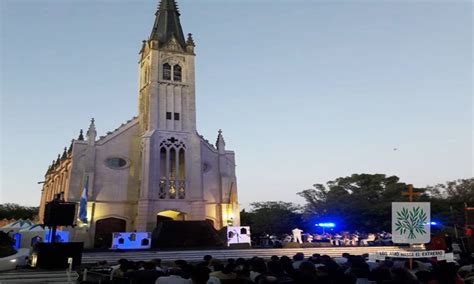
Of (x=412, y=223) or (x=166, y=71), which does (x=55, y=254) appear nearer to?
(x=412, y=223)

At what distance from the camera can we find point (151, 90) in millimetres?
42000

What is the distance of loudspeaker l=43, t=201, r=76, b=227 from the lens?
21844 millimetres

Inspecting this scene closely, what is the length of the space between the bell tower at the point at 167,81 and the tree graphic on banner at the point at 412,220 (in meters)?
33.2

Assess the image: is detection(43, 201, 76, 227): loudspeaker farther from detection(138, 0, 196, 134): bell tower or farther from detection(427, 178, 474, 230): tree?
detection(427, 178, 474, 230): tree

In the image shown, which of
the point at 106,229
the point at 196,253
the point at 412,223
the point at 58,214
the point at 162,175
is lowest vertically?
the point at 196,253

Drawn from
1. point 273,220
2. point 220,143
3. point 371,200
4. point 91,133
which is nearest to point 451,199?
point 371,200

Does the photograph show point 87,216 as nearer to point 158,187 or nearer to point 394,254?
point 158,187

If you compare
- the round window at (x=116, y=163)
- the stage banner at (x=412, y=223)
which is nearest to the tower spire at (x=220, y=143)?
the round window at (x=116, y=163)

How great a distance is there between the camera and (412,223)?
10281 millimetres

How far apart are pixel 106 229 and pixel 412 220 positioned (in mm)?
34107

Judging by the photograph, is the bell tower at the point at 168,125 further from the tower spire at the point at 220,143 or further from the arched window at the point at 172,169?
the tower spire at the point at 220,143

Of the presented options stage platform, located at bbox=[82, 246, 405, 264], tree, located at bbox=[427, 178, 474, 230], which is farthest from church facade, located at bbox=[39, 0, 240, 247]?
tree, located at bbox=[427, 178, 474, 230]

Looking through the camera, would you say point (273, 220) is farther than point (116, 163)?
Yes

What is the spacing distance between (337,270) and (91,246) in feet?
107
